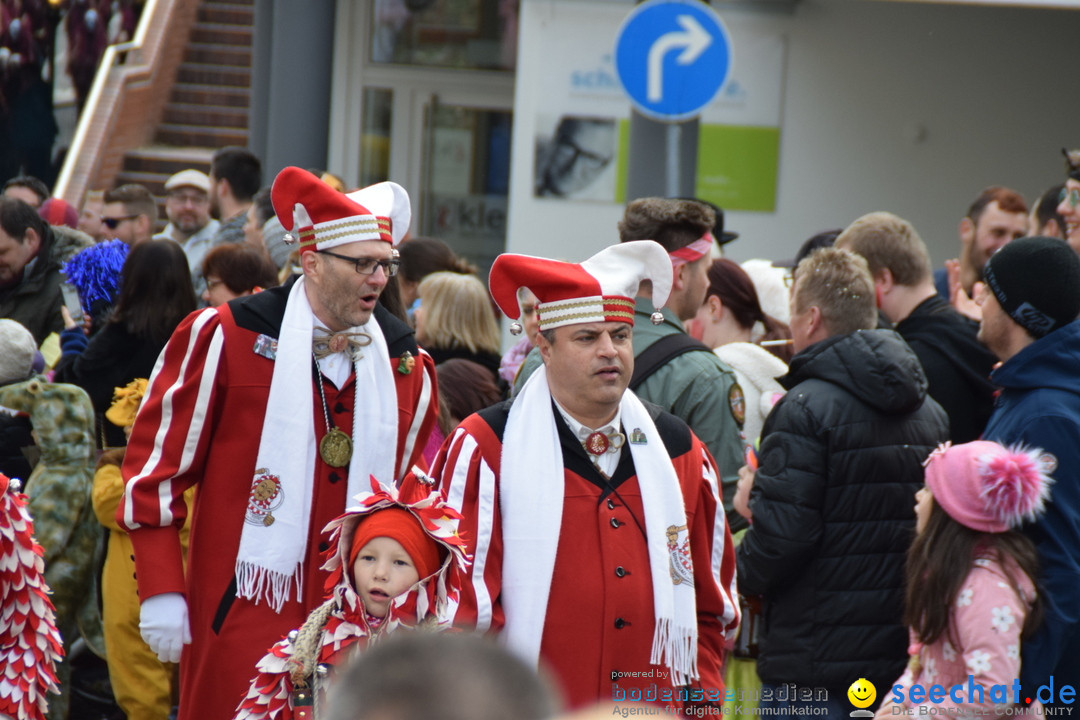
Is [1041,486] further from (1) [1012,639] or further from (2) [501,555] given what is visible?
(2) [501,555]

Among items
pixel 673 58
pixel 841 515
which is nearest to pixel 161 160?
pixel 673 58

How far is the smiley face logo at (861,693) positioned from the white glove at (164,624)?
225 cm

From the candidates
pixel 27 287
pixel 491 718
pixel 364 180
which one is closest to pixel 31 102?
pixel 364 180

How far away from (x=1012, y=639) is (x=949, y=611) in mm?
190

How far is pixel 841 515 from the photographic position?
459 cm

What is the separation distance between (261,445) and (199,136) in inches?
479

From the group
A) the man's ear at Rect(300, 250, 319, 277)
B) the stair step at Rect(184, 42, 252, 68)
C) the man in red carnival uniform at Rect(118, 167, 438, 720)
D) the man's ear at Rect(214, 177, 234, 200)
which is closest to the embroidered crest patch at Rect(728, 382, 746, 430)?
the man in red carnival uniform at Rect(118, 167, 438, 720)

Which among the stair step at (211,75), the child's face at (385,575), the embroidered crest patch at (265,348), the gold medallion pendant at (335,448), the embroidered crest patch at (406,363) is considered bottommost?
the child's face at (385,575)

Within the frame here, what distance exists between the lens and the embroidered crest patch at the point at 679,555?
3.59 meters

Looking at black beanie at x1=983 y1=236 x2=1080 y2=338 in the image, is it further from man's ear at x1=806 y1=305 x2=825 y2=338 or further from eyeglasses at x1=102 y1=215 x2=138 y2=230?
eyeglasses at x1=102 y1=215 x2=138 y2=230

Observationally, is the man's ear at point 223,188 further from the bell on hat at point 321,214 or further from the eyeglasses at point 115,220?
the bell on hat at point 321,214

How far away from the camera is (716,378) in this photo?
15.4ft

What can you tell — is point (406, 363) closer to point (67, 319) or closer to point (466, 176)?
point (67, 319)

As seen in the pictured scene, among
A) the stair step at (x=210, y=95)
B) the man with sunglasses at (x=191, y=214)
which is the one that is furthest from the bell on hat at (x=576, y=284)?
the stair step at (x=210, y=95)
